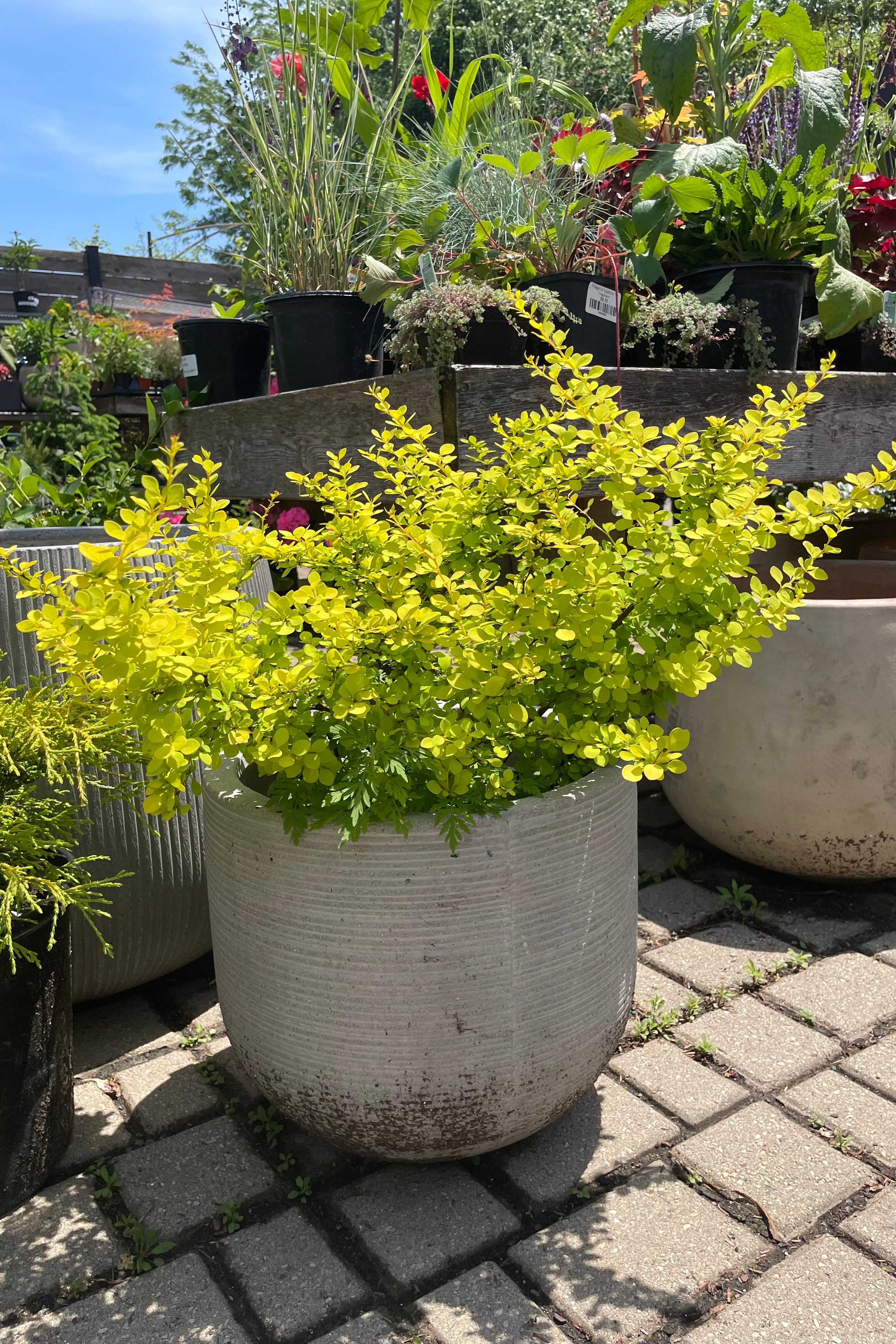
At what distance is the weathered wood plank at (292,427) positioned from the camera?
82.0 inches

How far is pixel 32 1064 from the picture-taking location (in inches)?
56.7

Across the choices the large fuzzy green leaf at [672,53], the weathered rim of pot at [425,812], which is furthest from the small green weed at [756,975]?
the large fuzzy green leaf at [672,53]

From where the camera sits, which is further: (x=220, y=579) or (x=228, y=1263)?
(x=228, y=1263)

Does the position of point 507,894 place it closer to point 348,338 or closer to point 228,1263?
point 228,1263

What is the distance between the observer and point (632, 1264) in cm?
131

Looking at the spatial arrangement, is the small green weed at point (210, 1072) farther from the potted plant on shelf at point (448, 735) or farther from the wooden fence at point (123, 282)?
the wooden fence at point (123, 282)

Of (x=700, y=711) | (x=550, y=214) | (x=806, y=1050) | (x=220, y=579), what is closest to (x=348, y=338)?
(x=550, y=214)

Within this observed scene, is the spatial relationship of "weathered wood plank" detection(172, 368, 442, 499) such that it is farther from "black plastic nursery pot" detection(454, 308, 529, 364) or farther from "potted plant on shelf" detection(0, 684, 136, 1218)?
"potted plant on shelf" detection(0, 684, 136, 1218)

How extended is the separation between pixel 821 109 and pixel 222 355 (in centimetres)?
183

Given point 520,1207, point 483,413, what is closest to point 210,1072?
point 520,1207

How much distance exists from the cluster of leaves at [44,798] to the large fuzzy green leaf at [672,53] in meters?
2.09

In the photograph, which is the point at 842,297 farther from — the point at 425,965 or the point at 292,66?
the point at 425,965

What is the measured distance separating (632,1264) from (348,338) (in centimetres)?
227

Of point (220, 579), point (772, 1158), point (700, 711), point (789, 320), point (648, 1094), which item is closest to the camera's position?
point (220, 579)
